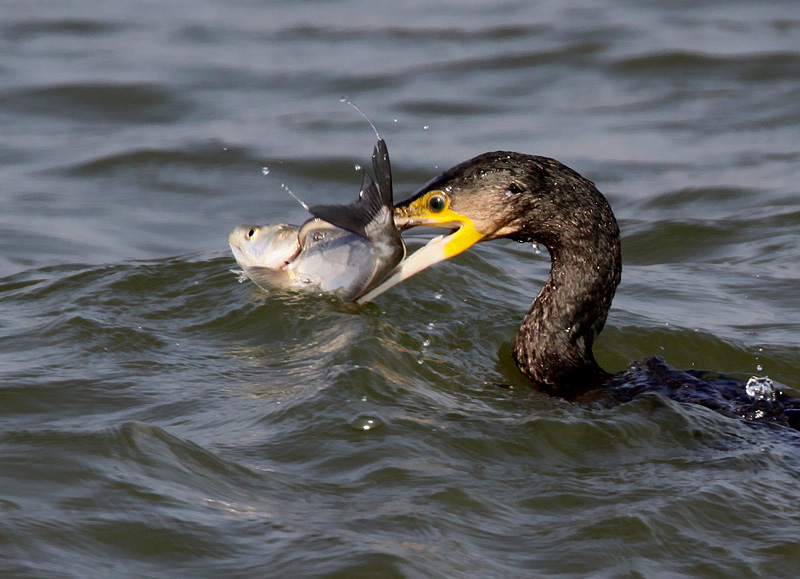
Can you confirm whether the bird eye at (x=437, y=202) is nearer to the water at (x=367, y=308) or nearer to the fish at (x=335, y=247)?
the fish at (x=335, y=247)

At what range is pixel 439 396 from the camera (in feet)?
16.3

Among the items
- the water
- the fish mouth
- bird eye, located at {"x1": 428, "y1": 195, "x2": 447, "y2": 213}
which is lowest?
the water

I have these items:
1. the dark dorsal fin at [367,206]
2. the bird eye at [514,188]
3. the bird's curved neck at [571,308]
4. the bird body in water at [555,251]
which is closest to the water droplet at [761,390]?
Answer: the bird body in water at [555,251]

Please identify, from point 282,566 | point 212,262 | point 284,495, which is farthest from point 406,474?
point 212,262

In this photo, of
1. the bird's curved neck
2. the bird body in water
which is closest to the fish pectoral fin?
the bird body in water

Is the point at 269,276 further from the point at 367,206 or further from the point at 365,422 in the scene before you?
the point at 365,422

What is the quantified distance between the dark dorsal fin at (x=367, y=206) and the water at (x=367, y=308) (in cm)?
59

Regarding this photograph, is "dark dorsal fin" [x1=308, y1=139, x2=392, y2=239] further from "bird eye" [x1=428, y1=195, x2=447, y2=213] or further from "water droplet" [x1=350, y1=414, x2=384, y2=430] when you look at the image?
"water droplet" [x1=350, y1=414, x2=384, y2=430]

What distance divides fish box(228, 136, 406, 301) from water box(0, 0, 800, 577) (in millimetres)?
216

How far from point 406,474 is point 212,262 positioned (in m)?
2.79

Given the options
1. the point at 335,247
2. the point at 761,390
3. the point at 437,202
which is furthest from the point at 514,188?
the point at 761,390

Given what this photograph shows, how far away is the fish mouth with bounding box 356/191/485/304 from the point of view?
16.7ft

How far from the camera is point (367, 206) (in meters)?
4.98

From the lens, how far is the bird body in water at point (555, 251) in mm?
5066
